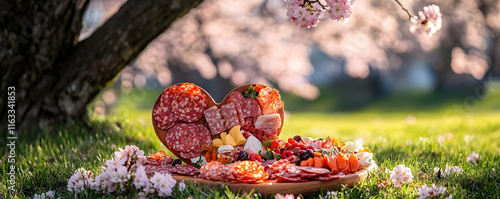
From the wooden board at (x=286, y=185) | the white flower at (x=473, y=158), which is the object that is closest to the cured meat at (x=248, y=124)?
the wooden board at (x=286, y=185)

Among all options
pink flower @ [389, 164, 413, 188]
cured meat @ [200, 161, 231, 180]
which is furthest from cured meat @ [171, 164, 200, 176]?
pink flower @ [389, 164, 413, 188]

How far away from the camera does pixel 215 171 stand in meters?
2.85

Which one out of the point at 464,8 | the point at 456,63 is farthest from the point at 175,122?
the point at 456,63

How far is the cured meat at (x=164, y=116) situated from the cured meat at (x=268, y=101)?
2.21 ft

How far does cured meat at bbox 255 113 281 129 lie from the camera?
3.52 m

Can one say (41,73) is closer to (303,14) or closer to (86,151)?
(86,151)

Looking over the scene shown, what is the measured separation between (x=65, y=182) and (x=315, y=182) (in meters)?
1.86

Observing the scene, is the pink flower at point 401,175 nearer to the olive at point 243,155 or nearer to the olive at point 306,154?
the olive at point 306,154

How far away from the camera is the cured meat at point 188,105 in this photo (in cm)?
346

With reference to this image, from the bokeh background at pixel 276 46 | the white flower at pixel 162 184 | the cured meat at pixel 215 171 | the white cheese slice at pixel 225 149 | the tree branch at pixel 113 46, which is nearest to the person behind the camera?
the white flower at pixel 162 184

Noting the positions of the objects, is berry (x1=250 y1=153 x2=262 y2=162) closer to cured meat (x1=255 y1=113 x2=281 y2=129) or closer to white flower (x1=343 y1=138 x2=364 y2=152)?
cured meat (x1=255 y1=113 x2=281 y2=129)

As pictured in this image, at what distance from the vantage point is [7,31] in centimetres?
443

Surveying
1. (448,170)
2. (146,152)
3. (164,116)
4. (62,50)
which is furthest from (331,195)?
(62,50)

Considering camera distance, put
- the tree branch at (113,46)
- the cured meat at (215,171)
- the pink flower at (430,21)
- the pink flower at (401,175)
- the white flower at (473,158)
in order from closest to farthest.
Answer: the cured meat at (215,171)
the pink flower at (401,175)
the pink flower at (430,21)
the white flower at (473,158)
the tree branch at (113,46)
